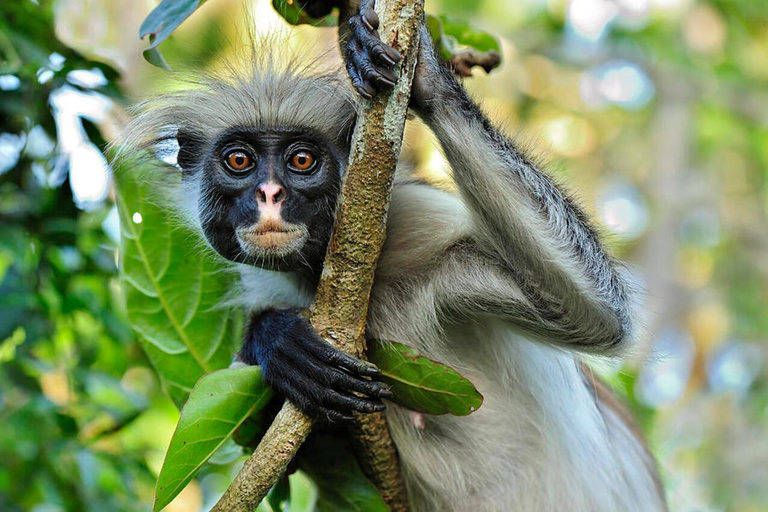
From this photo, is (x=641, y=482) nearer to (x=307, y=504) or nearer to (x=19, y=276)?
(x=307, y=504)

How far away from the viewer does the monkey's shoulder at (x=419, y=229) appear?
3670 millimetres

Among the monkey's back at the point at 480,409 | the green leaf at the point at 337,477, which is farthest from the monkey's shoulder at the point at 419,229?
the green leaf at the point at 337,477

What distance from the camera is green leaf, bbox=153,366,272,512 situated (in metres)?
2.86

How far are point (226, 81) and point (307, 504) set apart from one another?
2606mm

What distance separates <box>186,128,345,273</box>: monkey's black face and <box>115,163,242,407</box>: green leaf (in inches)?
12.0

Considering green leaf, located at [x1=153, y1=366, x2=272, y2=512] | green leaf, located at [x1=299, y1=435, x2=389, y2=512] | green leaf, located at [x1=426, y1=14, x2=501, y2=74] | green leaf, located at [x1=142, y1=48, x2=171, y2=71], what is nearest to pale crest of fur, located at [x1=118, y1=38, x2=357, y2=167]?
green leaf, located at [x1=426, y1=14, x2=501, y2=74]

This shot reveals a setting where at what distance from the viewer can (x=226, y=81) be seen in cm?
411

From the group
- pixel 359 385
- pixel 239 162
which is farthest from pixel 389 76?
pixel 359 385

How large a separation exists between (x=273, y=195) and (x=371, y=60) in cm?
77

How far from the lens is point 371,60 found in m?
2.73

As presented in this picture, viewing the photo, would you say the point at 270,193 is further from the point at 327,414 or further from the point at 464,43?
the point at 464,43

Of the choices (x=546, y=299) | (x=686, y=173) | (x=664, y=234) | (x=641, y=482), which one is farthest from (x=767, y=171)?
(x=546, y=299)

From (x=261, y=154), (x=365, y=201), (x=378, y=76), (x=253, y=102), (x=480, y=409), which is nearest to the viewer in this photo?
(x=378, y=76)

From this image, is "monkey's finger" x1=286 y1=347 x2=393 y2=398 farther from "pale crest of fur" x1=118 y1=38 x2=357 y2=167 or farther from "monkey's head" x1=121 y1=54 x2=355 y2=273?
"pale crest of fur" x1=118 y1=38 x2=357 y2=167
